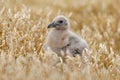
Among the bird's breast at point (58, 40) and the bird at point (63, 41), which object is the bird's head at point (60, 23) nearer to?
the bird at point (63, 41)

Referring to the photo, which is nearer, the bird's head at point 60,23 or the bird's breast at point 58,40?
the bird's breast at point 58,40

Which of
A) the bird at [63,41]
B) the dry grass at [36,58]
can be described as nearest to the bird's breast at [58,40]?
the bird at [63,41]

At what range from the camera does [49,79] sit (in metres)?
4.40

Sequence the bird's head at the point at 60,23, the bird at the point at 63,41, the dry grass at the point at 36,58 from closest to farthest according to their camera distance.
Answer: the dry grass at the point at 36,58, the bird at the point at 63,41, the bird's head at the point at 60,23

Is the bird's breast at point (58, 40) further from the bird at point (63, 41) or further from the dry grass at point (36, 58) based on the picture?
the dry grass at point (36, 58)

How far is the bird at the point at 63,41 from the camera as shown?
19.3 ft

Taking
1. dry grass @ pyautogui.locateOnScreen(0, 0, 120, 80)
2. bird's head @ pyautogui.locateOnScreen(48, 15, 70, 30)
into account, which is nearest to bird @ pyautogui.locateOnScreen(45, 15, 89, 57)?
bird's head @ pyautogui.locateOnScreen(48, 15, 70, 30)

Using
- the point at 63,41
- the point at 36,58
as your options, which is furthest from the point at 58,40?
the point at 36,58

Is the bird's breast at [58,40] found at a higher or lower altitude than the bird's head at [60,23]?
lower

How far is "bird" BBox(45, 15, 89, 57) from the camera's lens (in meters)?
5.89

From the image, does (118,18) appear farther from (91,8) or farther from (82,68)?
(82,68)

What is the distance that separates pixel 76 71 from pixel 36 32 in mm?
1616

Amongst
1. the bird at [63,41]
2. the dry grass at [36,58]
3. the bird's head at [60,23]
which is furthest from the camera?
the bird's head at [60,23]

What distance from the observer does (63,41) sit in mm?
6020
